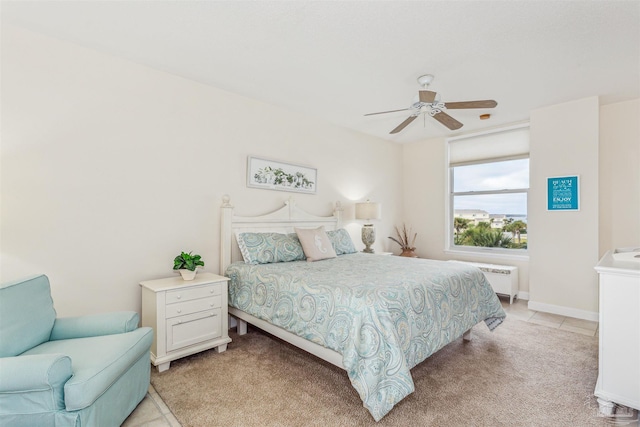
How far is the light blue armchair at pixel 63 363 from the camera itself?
1.37 metres

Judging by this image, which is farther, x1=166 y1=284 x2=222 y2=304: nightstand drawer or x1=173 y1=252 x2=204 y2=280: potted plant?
x1=173 y1=252 x2=204 y2=280: potted plant

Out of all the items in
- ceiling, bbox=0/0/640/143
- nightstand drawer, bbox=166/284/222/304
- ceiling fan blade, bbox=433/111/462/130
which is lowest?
nightstand drawer, bbox=166/284/222/304

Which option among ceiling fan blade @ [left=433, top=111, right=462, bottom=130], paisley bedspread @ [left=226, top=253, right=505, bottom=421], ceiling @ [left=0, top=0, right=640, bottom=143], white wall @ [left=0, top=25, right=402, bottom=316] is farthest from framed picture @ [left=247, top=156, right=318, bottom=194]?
ceiling fan blade @ [left=433, top=111, right=462, bottom=130]

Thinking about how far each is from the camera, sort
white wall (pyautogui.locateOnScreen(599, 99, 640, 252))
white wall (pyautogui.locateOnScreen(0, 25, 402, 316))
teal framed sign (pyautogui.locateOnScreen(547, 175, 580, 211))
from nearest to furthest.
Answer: white wall (pyautogui.locateOnScreen(0, 25, 402, 316)) < white wall (pyautogui.locateOnScreen(599, 99, 640, 252)) < teal framed sign (pyautogui.locateOnScreen(547, 175, 580, 211))

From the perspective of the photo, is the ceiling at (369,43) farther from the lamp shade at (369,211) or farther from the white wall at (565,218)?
the lamp shade at (369,211)

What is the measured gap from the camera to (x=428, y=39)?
237cm

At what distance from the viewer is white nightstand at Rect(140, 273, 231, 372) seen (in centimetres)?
242

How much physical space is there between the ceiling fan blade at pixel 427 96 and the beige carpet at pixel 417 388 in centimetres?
219

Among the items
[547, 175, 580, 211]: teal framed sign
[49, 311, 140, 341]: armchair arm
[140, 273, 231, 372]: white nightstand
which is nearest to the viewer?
[49, 311, 140, 341]: armchair arm

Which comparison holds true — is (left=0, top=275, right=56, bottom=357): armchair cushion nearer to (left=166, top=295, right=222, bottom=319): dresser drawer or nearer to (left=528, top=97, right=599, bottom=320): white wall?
(left=166, top=295, right=222, bottom=319): dresser drawer

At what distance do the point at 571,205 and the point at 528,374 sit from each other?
7.84 ft

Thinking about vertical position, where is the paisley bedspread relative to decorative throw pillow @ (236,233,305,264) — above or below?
below

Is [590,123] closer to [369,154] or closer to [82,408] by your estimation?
[369,154]

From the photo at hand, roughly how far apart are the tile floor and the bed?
91 cm
